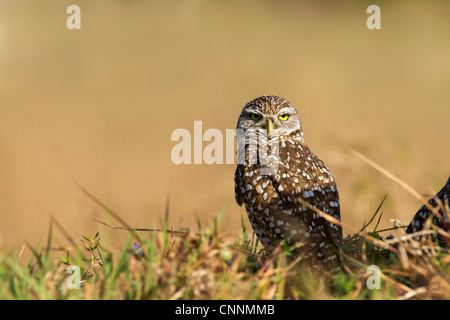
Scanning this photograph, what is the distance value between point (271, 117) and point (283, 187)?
27.6 inches

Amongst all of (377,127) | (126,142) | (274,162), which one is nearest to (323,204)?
(274,162)

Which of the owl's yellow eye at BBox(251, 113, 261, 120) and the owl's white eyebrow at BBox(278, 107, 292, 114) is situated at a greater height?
the owl's white eyebrow at BBox(278, 107, 292, 114)

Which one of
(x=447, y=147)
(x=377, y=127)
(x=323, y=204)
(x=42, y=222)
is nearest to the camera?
(x=323, y=204)

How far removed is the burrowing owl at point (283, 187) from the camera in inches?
166

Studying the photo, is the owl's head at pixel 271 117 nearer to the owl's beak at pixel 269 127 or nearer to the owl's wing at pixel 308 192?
the owl's beak at pixel 269 127

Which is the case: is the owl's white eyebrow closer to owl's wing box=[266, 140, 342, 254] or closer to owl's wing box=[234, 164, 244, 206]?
owl's wing box=[266, 140, 342, 254]

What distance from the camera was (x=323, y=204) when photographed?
4.34 metres

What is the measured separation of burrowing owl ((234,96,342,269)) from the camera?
13.9 ft

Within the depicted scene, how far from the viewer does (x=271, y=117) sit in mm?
4770

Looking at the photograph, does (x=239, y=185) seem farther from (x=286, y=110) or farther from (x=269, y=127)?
(x=286, y=110)

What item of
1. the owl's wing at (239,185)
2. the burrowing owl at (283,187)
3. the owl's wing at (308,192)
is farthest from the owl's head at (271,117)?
the owl's wing at (239,185)

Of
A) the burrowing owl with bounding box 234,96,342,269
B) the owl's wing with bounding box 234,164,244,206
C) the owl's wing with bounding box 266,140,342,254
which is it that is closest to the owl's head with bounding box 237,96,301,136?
the burrowing owl with bounding box 234,96,342,269
